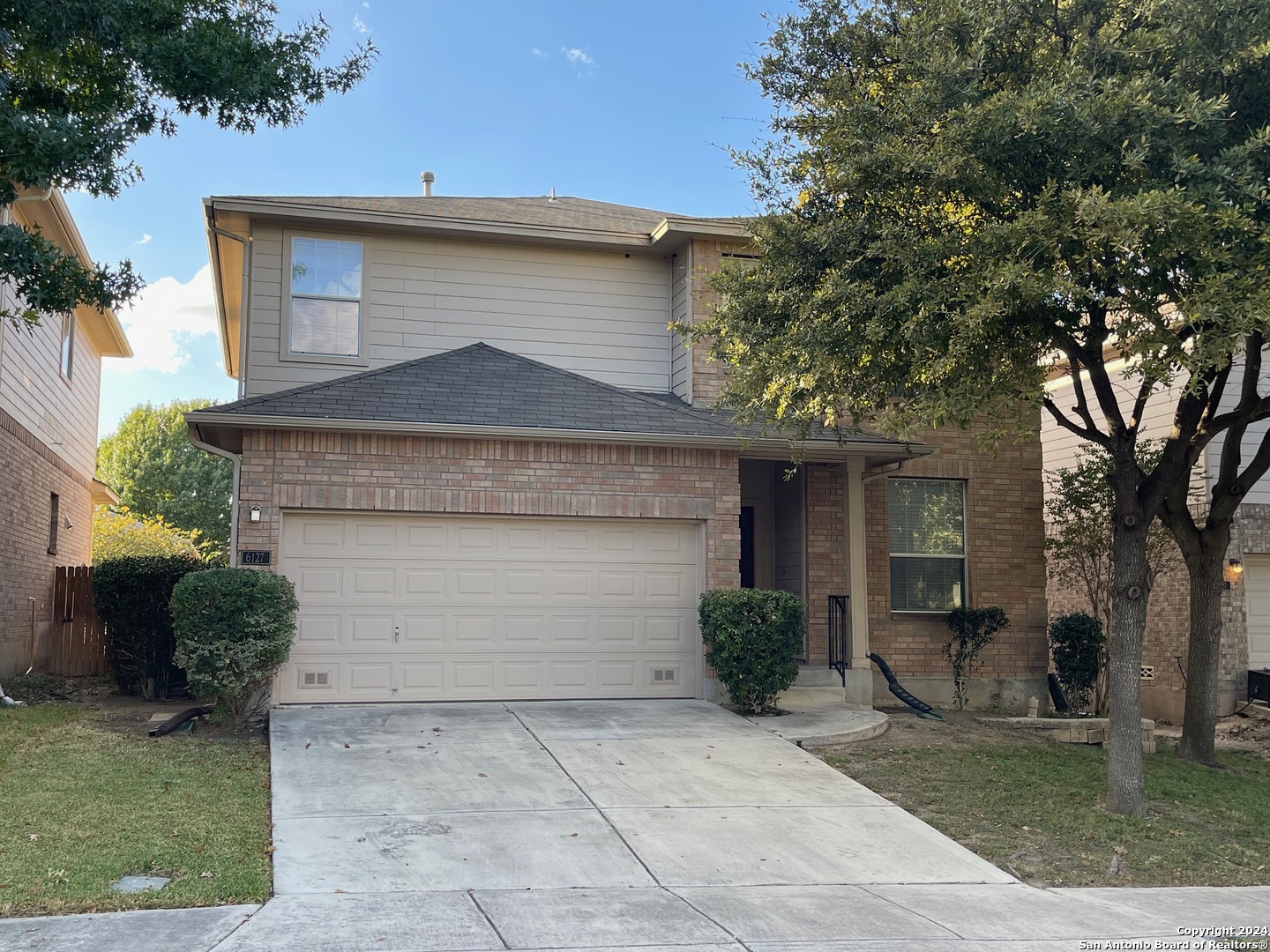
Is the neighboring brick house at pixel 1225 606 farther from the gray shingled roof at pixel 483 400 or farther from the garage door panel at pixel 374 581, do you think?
the garage door panel at pixel 374 581

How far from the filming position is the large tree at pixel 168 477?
39.9 meters

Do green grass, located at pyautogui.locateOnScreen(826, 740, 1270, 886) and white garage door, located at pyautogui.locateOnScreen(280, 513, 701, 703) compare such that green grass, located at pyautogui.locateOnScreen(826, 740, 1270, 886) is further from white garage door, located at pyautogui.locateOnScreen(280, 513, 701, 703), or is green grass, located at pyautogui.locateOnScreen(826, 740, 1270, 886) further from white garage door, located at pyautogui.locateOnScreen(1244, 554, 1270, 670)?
white garage door, located at pyautogui.locateOnScreen(1244, 554, 1270, 670)

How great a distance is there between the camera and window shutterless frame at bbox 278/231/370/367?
43.2 feet

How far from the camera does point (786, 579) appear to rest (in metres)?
14.5

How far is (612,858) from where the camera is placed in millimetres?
6918

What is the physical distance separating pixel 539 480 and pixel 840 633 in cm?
442

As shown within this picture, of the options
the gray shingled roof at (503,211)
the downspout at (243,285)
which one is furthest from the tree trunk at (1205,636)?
the downspout at (243,285)

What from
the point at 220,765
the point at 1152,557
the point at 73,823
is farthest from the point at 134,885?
the point at 1152,557

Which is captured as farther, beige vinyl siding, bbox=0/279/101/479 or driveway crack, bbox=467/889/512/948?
beige vinyl siding, bbox=0/279/101/479

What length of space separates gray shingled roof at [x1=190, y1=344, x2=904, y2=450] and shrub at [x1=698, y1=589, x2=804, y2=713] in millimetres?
1965

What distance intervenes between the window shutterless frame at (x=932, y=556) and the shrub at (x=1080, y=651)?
1323 mm

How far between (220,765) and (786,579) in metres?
7.95

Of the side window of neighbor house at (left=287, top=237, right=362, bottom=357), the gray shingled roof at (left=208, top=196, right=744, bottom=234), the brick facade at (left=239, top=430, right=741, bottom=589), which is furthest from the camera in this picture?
the gray shingled roof at (left=208, top=196, right=744, bottom=234)

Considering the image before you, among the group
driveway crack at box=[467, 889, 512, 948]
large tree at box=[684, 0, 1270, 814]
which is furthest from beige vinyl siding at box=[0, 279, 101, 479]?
driveway crack at box=[467, 889, 512, 948]
